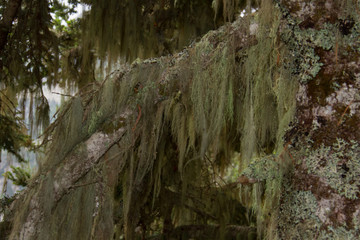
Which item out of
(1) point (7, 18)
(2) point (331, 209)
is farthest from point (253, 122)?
(1) point (7, 18)

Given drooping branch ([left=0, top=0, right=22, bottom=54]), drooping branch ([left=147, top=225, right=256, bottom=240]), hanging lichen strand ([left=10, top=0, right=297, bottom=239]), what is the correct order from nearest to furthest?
1. hanging lichen strand ([left=10, top=0, right=297, bottom=239])
2. drooping branch ([left=0, top=0, right=22, bottom=54])
3. drooping branch ([left=147, top=225, right=256, bottom=240])

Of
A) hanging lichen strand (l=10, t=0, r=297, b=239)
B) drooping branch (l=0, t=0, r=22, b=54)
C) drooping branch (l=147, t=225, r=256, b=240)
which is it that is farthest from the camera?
drooping branch (l=147, t=225, r=256, b=240)

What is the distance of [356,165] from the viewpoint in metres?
1.34

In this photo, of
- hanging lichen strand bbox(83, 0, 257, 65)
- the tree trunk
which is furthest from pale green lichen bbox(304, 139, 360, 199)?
hanging lichen strand bbox(83, 0, 257, 65)

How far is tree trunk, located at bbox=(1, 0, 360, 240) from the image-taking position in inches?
54.8

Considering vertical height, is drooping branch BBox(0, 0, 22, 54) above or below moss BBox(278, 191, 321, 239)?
above

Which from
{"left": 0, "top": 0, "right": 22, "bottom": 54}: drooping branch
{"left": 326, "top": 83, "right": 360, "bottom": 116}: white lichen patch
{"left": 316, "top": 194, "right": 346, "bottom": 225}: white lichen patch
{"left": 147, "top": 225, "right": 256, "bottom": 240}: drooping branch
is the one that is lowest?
{"left": 147, "top": 225, "right": 256, "bottom": 240}: drooping branch

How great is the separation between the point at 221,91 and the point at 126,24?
163cm

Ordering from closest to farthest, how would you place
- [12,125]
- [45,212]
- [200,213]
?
[45,212], [200,213], [12,125]

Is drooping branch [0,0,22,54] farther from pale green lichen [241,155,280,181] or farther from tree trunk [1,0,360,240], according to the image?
pale green lichen [241,155,280,181]

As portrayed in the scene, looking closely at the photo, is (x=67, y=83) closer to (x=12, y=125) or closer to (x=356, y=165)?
(x=12, y=125)

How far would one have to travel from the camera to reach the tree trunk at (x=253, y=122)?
1.39 m

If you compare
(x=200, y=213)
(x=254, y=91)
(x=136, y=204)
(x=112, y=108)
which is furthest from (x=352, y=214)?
(x=200, y=213)

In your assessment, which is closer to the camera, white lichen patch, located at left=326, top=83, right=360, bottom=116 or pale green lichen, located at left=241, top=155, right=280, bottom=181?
white lichen patch, located at left=326, top=83, right=360, bottom=116
